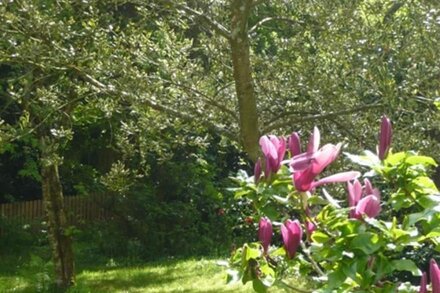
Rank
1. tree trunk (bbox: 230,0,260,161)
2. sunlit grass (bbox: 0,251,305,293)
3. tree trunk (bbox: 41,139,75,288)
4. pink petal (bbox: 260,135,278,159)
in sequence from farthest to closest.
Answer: sunlit grass (bbox: 0,251,305,293) → tree trunk (bbox: 41,139,75,288) → tree trunk (bbox: 230,0,260,161) → pink petal (bbox: 260,135,278,159)

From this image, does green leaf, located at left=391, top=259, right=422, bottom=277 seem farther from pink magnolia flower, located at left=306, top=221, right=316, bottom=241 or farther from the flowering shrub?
pink magnolia flower, located at left=306, top=221, right=316, bottom=241

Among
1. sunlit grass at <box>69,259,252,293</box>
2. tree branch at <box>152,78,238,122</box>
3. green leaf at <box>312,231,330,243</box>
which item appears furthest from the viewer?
sunlit grass at <box>69,259,252,293</box>

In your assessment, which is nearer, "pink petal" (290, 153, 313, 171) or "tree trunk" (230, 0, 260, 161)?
"pink petal" (290, 153, 313, 171)

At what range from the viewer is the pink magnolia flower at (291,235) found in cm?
207

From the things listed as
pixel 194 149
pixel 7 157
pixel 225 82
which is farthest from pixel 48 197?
pixel 7 157

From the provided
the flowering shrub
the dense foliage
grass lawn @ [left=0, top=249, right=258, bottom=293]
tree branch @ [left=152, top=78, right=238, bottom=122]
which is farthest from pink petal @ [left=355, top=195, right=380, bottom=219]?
grass lawn @ [left=0, top=249, right=258, bottom=293]

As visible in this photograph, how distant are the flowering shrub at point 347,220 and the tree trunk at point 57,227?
663 cm

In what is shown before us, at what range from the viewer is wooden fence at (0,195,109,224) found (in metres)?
14.3

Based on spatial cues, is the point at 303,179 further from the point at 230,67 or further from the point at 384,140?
the point at 230,67

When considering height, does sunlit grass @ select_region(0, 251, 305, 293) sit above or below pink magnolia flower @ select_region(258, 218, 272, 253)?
below

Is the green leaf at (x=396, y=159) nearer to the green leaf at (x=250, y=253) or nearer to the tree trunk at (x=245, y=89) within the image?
the green leaf at (x=250, y=253)

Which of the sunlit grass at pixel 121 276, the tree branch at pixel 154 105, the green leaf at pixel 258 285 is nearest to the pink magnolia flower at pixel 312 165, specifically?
the green leaf at pixel 258 285

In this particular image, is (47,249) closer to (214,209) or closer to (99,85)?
(214,209)

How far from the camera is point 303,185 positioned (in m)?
1.96
